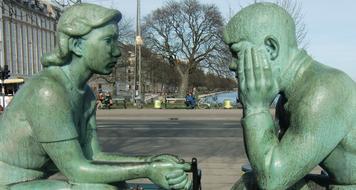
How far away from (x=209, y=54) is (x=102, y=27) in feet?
130

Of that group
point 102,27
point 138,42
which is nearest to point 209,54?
point 138,42

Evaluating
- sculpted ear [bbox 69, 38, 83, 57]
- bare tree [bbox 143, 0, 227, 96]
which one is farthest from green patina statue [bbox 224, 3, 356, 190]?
bare tree [bbox 143, 0, 227, 96]

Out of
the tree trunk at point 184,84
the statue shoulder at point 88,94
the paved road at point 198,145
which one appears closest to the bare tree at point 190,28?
the tree trunk at point 184,84

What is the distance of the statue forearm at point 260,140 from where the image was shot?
1828 mm

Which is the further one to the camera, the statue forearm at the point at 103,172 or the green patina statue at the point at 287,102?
the statue forearm at the point at 103,172

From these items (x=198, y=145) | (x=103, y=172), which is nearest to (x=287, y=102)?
(x=103, y=172)

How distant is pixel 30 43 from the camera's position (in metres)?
75.8

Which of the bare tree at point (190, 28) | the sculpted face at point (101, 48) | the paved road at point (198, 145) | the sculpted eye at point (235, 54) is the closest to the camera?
the sculpted eye at point (235, 54)

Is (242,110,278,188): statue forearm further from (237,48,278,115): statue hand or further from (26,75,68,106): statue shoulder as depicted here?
(26,75,68,106): statue shoulder

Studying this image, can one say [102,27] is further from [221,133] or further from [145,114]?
[145,114]

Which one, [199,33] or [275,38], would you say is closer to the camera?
[275,38]

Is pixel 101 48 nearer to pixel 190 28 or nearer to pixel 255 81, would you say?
pixel 255 81

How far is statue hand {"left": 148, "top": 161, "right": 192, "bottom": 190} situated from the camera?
6.53 feet

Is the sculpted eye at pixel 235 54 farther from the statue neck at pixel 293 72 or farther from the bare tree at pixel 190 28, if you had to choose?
the bare tree at pixel 190 28
